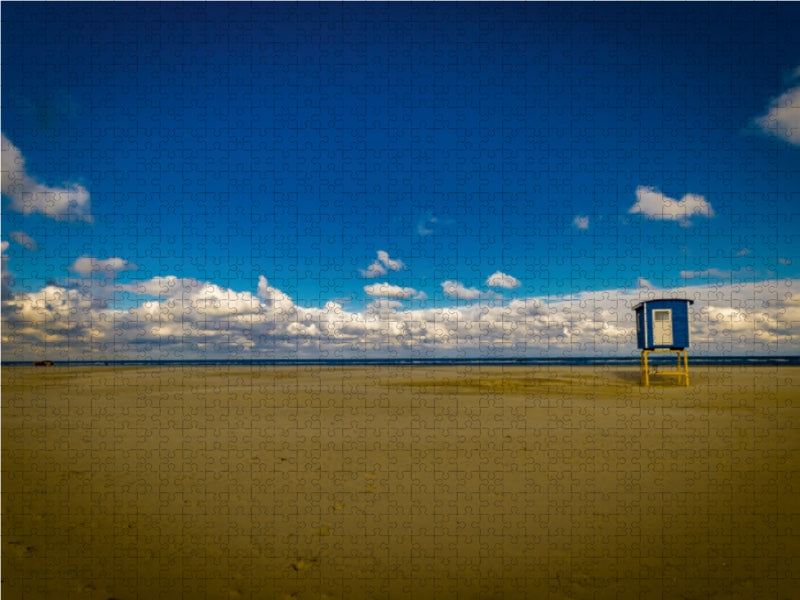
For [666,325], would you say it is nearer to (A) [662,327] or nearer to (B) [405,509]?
(A) [662,327]

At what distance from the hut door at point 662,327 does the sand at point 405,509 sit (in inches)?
353

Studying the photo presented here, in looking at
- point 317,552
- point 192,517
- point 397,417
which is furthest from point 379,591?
point 397,417

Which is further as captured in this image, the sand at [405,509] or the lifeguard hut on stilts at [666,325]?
the lifeguard hut on stilts at [666,325]

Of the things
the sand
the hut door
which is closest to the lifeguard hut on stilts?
the hut door

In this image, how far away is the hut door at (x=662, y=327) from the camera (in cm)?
2200

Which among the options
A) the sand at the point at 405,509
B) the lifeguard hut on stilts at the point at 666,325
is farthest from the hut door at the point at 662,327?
the sand at the point at 405,509

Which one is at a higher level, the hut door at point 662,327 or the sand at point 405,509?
the hut door at point 662,327

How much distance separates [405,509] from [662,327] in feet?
63.9

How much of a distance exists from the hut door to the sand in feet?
29.4

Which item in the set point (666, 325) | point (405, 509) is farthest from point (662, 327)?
point (405, 509)

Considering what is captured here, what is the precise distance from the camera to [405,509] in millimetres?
7047

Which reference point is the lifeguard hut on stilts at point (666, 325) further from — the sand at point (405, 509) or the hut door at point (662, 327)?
the sand at point (405, 509)

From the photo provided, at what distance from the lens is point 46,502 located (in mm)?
7547

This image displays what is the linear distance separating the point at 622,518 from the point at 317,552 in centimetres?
427
